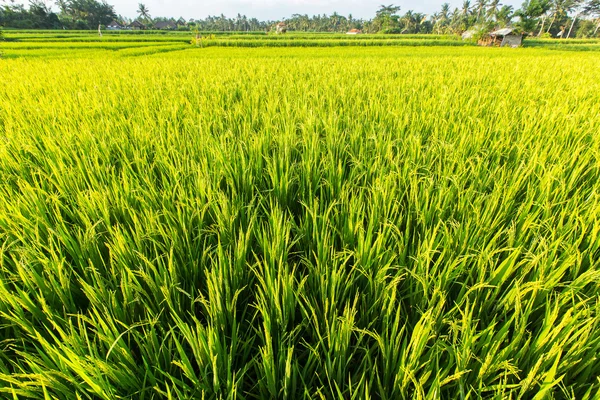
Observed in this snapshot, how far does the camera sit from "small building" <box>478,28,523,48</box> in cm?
2505

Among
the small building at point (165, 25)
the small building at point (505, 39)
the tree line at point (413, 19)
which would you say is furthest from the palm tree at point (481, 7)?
the small building at point (165, 25)

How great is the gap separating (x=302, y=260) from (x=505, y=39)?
Result: 34.9 meters

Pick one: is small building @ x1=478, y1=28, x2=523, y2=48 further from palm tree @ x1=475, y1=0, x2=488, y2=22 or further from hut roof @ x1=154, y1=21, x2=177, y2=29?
hut roof @ x1=154, y1=21, x2=177, y2=29

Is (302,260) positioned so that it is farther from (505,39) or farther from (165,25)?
(165,25)

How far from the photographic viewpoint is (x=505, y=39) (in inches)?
1006

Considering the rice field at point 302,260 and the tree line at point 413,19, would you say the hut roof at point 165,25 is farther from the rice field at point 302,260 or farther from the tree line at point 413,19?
the rice field at point 302,260

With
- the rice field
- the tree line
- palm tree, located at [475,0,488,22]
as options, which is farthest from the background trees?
palm tree, located at [475,0,488,22]

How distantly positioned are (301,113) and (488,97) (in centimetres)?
216

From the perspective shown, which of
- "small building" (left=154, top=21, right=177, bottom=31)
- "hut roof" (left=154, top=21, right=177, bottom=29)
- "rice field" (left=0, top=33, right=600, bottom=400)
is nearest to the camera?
"rice field" (left=0, top=33, right=600, bottom=400)

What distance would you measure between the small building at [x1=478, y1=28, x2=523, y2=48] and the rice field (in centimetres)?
3143

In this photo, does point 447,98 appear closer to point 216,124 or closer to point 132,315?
point 216,124

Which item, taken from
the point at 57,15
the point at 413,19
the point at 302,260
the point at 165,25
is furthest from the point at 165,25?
the point at 302,260

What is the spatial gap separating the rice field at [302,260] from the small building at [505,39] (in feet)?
103

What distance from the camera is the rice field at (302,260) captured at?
1.95ft
